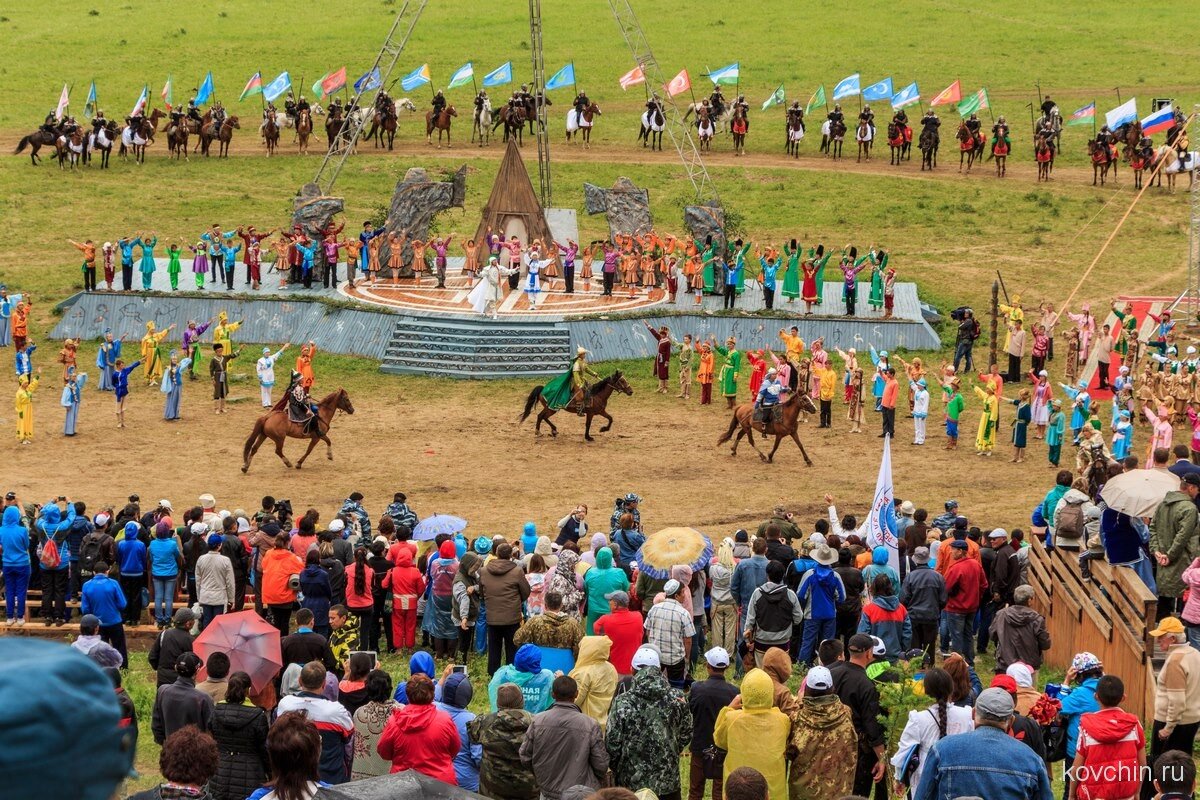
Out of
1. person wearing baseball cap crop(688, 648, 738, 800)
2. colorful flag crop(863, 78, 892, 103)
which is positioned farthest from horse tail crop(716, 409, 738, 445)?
colorful flag crop(863, 78, 892, 103)

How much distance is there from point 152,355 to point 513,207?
8.81m

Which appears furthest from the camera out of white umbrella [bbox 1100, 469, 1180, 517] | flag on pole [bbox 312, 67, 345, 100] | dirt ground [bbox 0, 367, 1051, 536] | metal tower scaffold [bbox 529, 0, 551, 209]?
flag on pole [bbox 312, 67, 345, 100]

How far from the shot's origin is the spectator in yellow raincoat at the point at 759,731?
949 centimetres

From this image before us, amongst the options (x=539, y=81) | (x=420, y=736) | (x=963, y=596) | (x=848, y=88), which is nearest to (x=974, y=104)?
(x=848, y=88)

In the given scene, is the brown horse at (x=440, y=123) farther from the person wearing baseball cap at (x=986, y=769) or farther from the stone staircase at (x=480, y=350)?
the person wearing baseball cap at (x=986, y=769)

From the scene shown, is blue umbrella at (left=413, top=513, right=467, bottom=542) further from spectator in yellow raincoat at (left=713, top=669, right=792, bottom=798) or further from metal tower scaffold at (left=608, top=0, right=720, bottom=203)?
metal tower scaffold at (left=608, top=0, right=720, bottom=203)

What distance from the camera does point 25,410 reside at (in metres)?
26.3

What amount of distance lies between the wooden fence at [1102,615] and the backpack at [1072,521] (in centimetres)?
21

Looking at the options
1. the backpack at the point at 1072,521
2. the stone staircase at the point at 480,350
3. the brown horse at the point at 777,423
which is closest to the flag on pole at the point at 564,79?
the stone staircase at the point at 480,350

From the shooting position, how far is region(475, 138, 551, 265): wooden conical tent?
35281mm

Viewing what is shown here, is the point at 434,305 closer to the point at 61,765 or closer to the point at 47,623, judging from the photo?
the point at 47,623

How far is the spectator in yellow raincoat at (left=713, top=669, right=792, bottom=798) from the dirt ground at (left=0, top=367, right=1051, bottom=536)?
41.6 feet

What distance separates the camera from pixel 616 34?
6234 centimetres

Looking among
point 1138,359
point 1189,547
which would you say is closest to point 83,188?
point 1138,359
